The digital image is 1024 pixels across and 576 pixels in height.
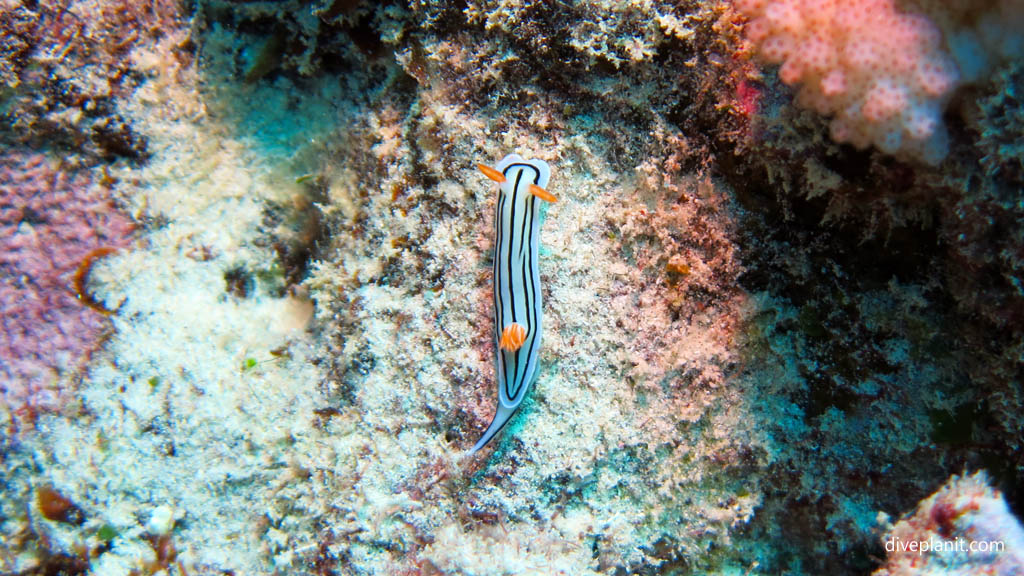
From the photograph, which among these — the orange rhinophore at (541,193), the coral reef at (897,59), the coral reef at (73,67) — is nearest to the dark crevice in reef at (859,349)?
the coral reef at (897,59)

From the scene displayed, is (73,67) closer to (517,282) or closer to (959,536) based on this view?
(517,282)

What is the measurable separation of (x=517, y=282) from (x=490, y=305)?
0.26m

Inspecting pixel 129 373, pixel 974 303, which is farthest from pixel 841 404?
pixel 129 373

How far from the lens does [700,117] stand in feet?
8.68

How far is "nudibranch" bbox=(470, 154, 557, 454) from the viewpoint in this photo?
2725 millimetres

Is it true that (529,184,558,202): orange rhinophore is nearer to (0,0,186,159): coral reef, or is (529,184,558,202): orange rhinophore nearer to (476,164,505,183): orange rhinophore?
(476,164,505,183): orange rhinophore

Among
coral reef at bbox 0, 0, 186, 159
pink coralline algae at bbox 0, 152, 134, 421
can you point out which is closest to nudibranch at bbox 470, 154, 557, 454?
coral reef at bbox 0, 0, 186, 159

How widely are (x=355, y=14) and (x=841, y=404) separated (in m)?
3.77

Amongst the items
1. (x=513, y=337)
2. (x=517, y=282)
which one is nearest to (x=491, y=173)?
(x=517, y=282)

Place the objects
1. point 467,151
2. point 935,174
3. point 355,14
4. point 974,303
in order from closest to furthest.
→ point 935,174 → point 974,303 → point 467,151 → point 355,14

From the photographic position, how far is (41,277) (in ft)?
10.4

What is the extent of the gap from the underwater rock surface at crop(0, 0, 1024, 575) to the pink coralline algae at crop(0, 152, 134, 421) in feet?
0.26

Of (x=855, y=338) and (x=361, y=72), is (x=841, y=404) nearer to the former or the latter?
(x=855, y=338)

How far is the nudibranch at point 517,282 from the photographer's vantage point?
272 cm
